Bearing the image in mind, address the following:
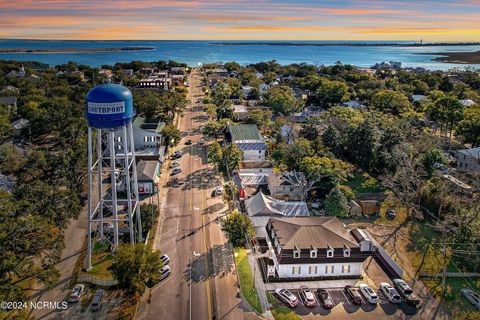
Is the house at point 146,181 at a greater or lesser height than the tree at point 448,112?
lesser

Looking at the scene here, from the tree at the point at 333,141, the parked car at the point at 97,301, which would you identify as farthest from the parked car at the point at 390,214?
the parked car at the point at 97,301

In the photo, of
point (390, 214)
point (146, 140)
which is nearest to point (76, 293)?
point (390, 214)

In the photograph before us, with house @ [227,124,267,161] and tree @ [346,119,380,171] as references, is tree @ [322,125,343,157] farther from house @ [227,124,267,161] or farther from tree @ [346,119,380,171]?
house @ [227,124,267,161]

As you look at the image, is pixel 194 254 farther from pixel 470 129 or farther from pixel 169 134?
pixel 470 129

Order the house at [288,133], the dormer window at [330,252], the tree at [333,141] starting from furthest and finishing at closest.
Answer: the house at [288,133], the tree at [333,141], the dormer window at [330,252]

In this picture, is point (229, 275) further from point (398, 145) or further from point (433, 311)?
point (398, 145)

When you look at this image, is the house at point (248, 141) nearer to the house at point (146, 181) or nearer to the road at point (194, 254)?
the road at point (194, 254)

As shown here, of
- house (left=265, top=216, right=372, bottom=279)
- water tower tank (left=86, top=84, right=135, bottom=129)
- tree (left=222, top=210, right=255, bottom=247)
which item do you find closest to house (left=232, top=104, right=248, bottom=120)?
tree (left=222, top=210, right=255, bottom=247)
